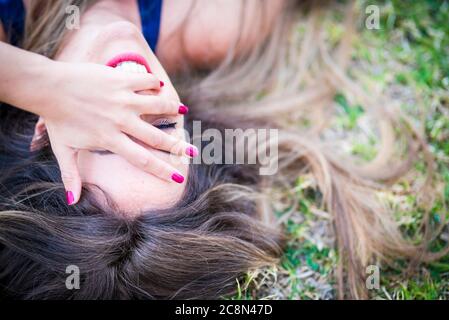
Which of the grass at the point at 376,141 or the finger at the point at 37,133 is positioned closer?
the finger at the point at 37,133

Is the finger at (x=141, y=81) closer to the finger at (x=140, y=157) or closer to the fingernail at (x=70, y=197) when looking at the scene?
the finger at (x=140, y=157)

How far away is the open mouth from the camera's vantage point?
4.10 ft

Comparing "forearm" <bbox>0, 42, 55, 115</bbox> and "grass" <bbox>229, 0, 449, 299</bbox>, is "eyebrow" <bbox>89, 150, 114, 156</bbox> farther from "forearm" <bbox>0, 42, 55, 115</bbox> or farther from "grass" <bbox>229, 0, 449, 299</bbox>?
"grass" <bbox>229, 0, 449, 299</bbox>

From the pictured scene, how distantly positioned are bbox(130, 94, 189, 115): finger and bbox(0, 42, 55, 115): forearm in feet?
0.69

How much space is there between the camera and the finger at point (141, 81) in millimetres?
1226

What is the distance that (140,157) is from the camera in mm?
1205

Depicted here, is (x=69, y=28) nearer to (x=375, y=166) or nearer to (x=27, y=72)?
(x=27, y=72)

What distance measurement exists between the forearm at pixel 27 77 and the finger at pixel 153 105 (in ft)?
0.69

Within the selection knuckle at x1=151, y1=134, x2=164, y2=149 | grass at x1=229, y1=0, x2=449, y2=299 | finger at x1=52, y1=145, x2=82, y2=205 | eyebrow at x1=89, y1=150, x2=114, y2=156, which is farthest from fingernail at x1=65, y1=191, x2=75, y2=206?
grass at x1=229, y1=0, x2=449, y2=299

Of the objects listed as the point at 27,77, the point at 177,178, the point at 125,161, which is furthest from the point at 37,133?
the point at 177,178

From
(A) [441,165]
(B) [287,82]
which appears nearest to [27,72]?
(B) [287,82]

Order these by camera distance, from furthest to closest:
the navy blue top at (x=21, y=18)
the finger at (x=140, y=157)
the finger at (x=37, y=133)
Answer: the navy blue top at (x=21, y=18) → the finger at (x=37, y=133) → the finger at (x=140, y=157)

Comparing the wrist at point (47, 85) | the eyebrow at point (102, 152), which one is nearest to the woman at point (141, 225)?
the eyebrow at point (102, 152)

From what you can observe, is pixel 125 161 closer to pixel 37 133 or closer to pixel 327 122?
pixel 37 133
